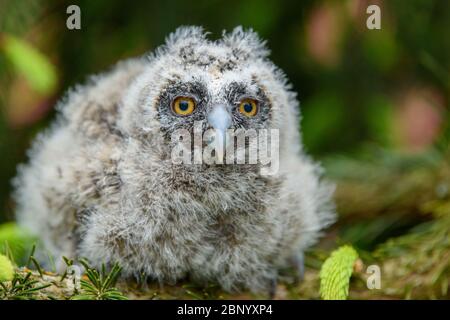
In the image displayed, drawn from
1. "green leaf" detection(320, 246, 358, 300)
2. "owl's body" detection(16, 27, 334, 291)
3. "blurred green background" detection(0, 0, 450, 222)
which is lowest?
"green leaf" detection(320, 246, 358, 300)

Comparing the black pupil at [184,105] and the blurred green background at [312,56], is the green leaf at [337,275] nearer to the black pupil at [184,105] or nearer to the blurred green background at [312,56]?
the black pupil at [184,105]

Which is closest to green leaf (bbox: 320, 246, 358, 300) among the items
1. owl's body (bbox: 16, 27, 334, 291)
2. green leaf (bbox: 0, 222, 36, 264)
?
owl's body (bbox: 16, 27, 334, 291)

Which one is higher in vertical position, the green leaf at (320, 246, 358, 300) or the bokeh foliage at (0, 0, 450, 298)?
the bokeh foliage at (0, 0, 450, 298)

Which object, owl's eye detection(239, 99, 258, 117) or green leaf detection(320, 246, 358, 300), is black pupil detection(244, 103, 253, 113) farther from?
green leaf detection(320, 246, 358, 300)

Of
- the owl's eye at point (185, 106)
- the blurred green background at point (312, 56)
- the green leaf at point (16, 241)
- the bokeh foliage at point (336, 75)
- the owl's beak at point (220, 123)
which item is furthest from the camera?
the blurred green background at point (312, 56)

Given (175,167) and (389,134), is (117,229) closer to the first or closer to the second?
(175,167)

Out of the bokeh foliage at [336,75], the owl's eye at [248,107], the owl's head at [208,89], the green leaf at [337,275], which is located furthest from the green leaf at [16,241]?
the green leaf at [337,275]
